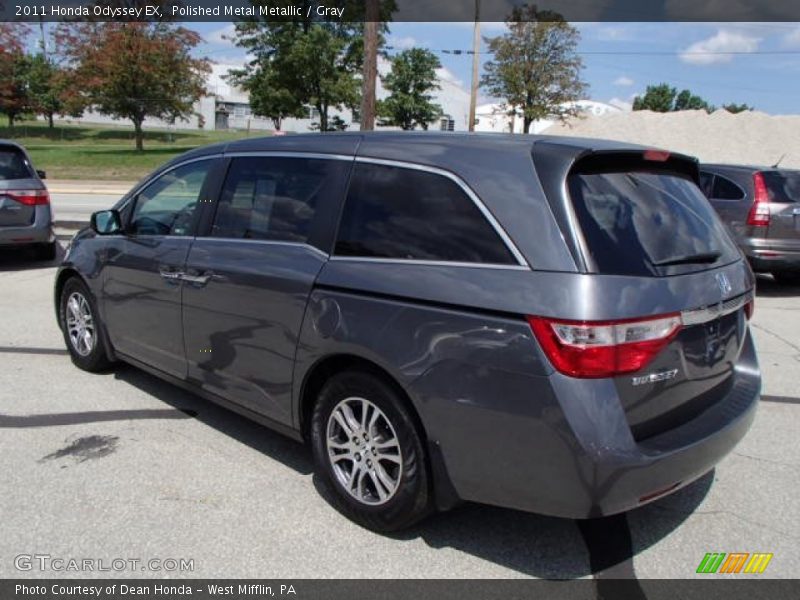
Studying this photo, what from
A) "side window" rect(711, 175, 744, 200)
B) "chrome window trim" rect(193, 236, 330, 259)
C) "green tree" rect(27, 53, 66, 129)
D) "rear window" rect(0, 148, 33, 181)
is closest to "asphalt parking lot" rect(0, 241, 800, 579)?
"chrome window trim" rect(193, 236, 330, 259)

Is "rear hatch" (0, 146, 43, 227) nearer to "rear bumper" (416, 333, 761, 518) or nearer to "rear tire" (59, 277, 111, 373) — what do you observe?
"rear tire" (59, 277, 111, 373)

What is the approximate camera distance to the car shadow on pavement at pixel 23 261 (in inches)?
402

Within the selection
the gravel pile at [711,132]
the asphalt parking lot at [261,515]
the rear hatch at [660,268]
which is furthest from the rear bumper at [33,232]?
the gravel pile at [711,132]

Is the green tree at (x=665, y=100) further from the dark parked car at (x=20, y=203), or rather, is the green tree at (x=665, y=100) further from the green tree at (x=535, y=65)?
the dark parked car at (x=20, y=203)

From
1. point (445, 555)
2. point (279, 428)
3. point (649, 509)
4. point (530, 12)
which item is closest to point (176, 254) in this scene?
point (279, 428)

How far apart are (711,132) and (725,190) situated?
184 ft

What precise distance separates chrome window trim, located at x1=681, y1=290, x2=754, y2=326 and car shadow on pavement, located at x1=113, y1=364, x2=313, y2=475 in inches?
84.4

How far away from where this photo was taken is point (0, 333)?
664 centimetres

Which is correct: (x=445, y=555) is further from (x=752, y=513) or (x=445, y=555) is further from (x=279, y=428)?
(x=752, y=513)

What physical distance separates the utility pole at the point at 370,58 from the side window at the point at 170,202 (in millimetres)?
11682

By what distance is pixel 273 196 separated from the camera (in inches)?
150

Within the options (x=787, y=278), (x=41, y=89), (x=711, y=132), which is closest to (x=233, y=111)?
(x=41, y=89)

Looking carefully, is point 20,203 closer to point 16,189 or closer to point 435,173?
point 16,189

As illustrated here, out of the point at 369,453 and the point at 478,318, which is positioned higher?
the point at 478,318
